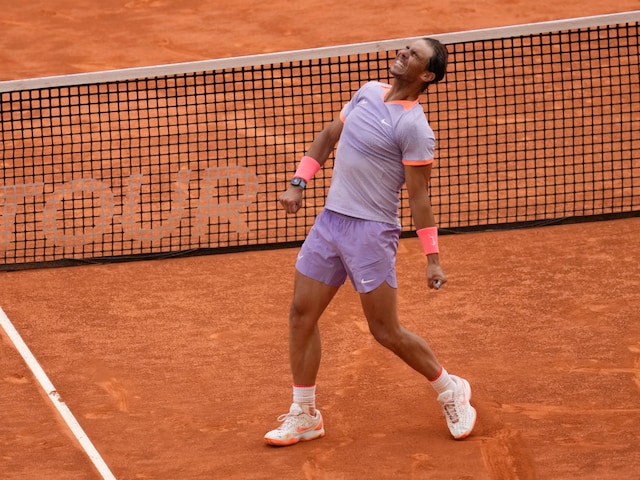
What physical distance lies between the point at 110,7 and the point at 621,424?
10809 millimetres

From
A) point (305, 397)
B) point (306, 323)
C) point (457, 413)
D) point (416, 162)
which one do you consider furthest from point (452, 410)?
point (416, 162)

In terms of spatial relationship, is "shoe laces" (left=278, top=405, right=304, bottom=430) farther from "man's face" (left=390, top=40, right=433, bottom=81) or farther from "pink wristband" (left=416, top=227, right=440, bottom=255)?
"man's face" (left=390, top=40, right=433, bottom=81)

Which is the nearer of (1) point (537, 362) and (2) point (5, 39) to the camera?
(1) point (537, 362)

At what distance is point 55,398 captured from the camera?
758 cm

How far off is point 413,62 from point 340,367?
2259mm

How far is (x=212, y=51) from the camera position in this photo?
47.9ft

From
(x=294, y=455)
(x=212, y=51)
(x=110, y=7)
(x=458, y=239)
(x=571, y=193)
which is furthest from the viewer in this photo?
(x=110, y=7)

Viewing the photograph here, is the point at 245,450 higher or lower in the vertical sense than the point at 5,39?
lower

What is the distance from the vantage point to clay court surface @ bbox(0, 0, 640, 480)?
6.74 meters

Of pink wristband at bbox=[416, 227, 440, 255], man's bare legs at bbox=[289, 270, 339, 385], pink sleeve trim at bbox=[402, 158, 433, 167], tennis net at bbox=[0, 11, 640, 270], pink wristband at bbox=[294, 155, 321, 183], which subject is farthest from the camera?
tennis net at bbox=[0, 11, 640, 270]

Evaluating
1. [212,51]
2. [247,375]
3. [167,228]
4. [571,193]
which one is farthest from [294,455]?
[212,51]

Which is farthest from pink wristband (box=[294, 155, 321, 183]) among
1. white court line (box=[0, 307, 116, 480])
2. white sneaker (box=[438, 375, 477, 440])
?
white court line (box=[0, 307, 116, 480])

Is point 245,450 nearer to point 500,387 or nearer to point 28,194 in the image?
point 500,387

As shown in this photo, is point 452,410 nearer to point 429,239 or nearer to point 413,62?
point 429,239
